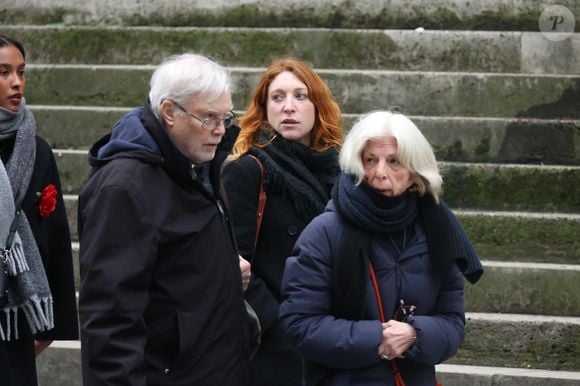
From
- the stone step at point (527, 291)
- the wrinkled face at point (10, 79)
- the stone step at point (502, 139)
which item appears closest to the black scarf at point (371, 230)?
the wrinkled face at point (10, 79)

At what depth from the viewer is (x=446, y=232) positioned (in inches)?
136

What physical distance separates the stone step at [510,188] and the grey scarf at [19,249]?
2756 mm

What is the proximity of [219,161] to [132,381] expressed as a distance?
0.86m

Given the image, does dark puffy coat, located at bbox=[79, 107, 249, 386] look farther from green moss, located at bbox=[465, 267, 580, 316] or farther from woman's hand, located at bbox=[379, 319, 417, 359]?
green moss, located at bbox=[465, 267, 580, 316]

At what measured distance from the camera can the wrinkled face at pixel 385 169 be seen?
344 cm

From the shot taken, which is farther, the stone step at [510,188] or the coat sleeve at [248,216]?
the stone step at [510,188]

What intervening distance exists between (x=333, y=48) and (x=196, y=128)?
430cm

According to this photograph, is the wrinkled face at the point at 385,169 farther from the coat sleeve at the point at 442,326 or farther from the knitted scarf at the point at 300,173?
the knitted scarf at the point at 300,173

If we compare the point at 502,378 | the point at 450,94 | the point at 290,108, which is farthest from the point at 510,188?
the point at 290,108

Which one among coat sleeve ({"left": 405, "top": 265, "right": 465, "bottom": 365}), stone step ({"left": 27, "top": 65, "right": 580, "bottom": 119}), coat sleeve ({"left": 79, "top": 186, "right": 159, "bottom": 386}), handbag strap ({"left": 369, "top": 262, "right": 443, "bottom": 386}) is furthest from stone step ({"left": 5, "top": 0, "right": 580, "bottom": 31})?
coat sleeve ({"left": 79, "top": 186, "right": 159, "bottom": 386})

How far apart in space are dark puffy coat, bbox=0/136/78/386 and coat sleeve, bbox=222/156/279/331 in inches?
26.5

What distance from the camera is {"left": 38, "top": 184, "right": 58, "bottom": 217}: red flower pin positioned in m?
4.18

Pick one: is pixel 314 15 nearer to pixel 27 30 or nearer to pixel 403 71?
pixel 403 71

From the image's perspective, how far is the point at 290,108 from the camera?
432 centimetres
